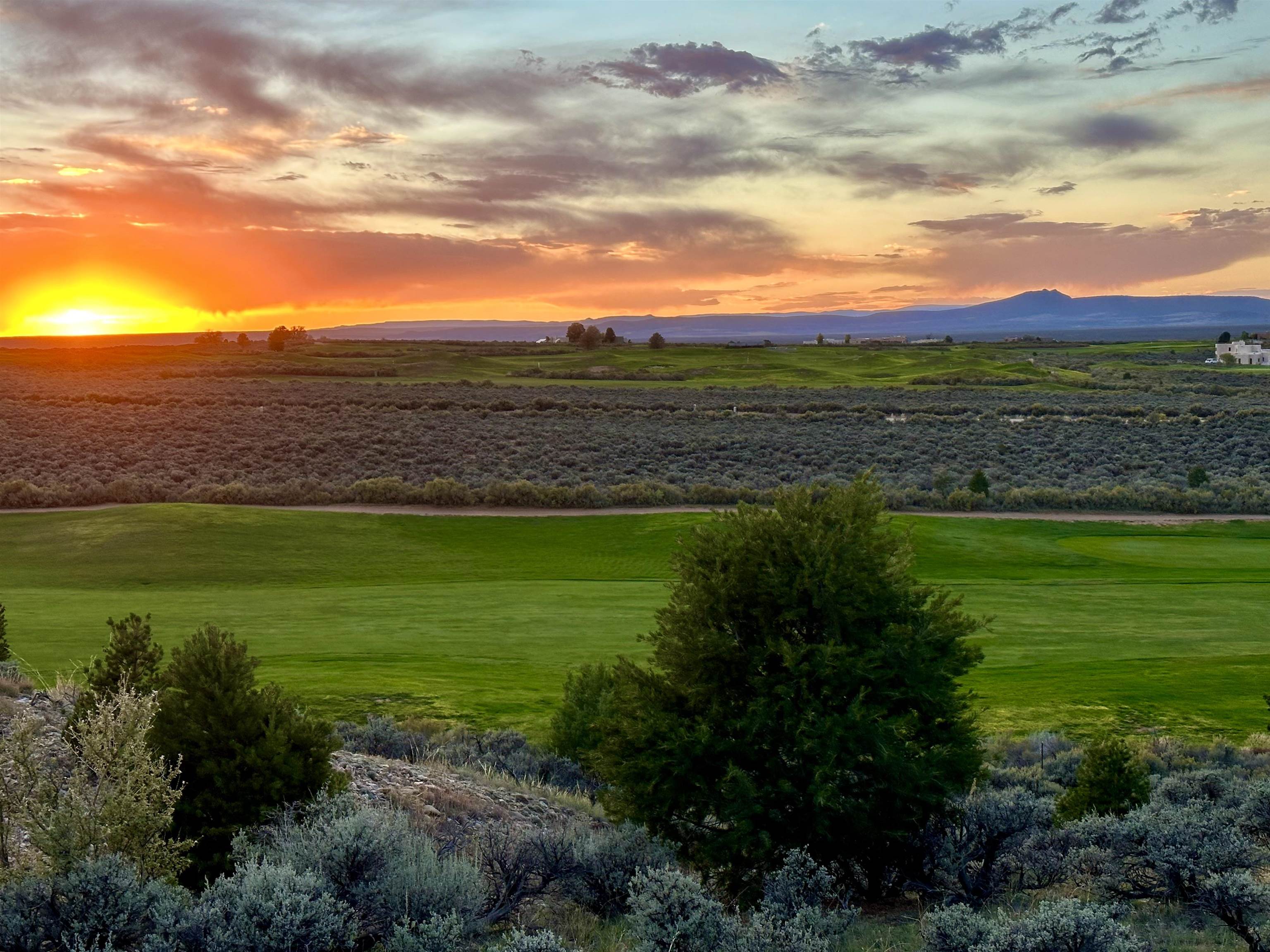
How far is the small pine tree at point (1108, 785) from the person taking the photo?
33.3ft

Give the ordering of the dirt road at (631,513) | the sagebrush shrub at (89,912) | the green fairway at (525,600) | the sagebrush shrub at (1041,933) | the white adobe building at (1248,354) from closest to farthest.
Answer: the sagebrush shrub at (1041,933), the sagebrush shrub at (89,912), the green fairway at (525,600), the dirt road at (631,513), the white adobe building at (1248,354)

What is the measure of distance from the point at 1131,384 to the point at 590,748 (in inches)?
3678

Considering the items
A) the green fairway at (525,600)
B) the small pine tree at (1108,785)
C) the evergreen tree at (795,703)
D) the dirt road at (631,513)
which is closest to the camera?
the evergreen tree at (795,703)

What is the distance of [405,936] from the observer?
5.85 m

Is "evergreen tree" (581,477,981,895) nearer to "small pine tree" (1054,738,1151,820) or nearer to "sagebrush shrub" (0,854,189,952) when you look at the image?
"small pine tree" (1054,738,1151,820)

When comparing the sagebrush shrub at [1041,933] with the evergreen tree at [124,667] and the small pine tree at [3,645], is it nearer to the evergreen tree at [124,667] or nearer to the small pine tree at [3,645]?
the evergreen tree at [124,667]

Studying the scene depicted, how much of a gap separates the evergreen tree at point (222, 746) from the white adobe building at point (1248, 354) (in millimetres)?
138314

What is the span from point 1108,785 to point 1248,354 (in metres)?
138

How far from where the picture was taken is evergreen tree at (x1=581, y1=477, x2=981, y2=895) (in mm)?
8055

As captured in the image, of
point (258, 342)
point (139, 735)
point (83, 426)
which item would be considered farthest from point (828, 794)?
point (258, 342)

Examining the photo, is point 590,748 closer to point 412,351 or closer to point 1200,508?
point 1200,508

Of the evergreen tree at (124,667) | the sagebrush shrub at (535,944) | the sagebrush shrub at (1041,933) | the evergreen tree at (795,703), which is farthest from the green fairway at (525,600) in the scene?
the sagebrush shrub at (535,944)

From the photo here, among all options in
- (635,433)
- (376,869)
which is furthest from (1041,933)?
(635,433)

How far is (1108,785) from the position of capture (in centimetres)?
1020
